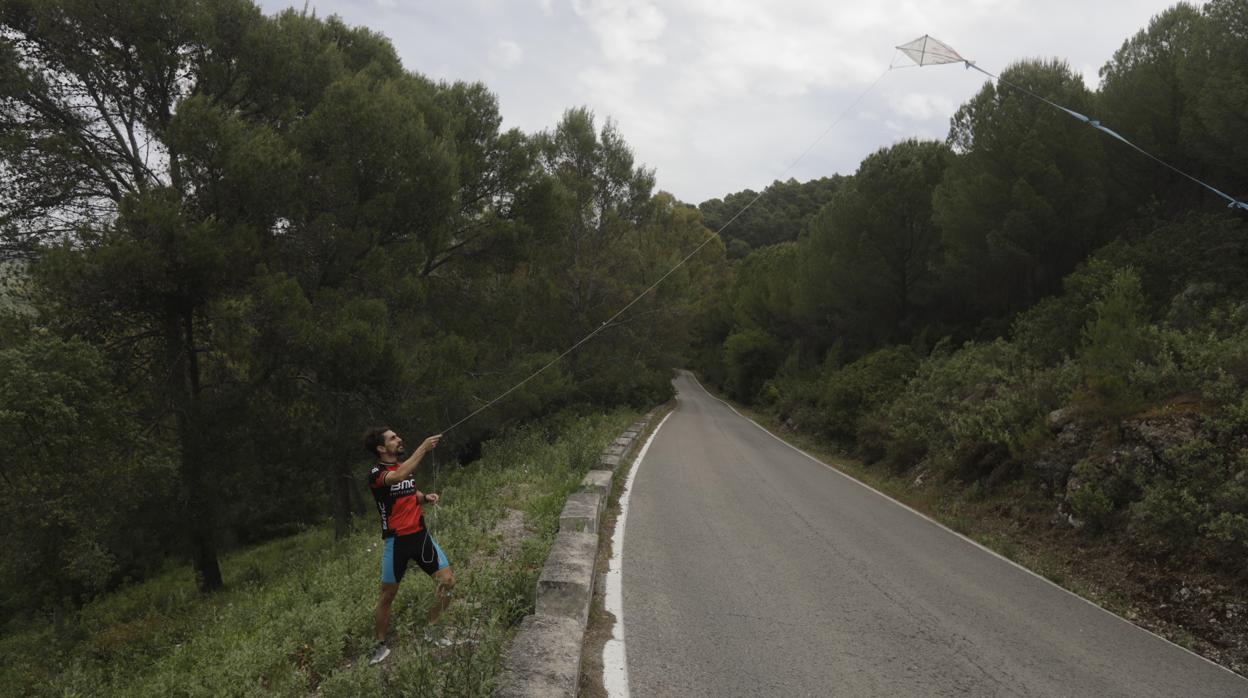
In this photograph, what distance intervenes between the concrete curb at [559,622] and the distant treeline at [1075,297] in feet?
22.4

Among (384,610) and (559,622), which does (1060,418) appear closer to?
(559,622)

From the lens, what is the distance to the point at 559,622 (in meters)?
4.39

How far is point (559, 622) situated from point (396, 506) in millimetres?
1405

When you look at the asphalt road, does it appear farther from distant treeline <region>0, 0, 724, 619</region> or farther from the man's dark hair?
distant treeline <region>0, 0, 724, 619</region>

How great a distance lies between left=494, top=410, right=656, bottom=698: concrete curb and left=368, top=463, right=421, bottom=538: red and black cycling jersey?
1.07m

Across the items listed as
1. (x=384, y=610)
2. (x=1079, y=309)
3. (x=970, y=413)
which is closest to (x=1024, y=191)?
(x=1079, y=309)

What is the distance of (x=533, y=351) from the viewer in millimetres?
26062

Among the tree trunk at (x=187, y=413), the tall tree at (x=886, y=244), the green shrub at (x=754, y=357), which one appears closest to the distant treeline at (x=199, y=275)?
the tree trunk at (x=187, y=413)

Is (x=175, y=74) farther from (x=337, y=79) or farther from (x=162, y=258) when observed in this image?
(x=162, y=258)

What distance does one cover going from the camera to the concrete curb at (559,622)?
356 cm

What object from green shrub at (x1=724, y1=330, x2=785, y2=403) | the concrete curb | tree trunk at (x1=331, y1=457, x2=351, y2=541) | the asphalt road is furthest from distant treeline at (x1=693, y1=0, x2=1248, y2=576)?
green shrub at (x1=724, y1=330, x2=785, y2=403)

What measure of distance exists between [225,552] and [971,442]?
25.2 meters

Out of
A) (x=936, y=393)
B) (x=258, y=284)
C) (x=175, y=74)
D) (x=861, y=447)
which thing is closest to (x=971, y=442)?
(x=936, y=393)

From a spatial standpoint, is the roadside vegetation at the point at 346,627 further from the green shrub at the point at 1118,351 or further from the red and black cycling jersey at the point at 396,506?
the green shrub at the point at 1118,351
